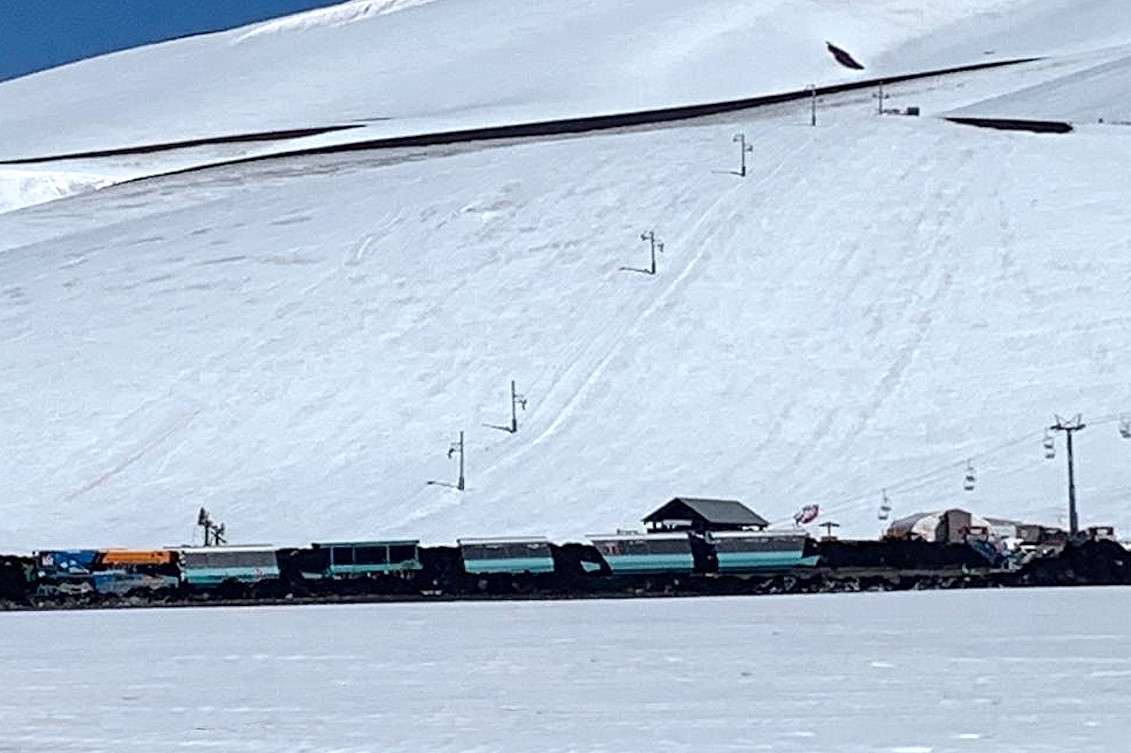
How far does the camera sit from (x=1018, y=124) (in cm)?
4478

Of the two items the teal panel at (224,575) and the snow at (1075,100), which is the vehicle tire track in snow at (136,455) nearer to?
the teal panel at (224,575)

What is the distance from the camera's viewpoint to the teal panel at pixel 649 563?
73.5 feet

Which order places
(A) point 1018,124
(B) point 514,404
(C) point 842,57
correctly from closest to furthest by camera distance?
(B) point 514,404
(A) point 1018,124
(C) point 842,57

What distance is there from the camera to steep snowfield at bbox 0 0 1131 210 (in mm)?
59969

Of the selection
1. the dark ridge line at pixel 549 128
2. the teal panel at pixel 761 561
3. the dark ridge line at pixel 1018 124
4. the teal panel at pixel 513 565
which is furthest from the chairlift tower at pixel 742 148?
the teal panel at pixel 513 565

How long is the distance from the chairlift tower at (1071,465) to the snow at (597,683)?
7989 millimetres

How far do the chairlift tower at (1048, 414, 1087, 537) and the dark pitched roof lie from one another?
11.8 ft

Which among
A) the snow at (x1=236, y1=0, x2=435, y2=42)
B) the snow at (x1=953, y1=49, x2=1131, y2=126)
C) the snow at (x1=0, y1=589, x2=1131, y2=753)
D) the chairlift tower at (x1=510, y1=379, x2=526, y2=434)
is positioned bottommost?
the snow at (x1=0, y1=589, x2=1131, y2=753)

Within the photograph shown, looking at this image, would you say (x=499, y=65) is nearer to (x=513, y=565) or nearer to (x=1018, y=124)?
(x=1018, y=124)

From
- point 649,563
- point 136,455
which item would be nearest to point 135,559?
point 649,563

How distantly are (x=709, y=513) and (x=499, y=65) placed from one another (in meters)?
42.0

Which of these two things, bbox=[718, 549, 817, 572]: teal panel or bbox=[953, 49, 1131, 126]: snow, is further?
bbox=[953, 49, 1131, 126]: snow

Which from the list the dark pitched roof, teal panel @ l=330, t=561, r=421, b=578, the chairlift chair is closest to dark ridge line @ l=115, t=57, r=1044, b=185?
the chairlift chair

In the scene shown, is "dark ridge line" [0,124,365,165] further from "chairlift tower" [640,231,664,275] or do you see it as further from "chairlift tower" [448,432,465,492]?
"chairlift tower" [448,432,465,492]
